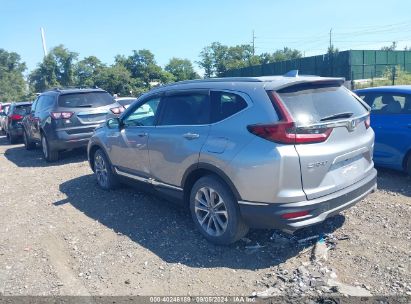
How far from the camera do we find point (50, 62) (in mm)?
59125

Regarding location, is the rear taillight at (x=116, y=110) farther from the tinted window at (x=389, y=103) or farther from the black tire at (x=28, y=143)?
the tinted window at (x=389, y=103)

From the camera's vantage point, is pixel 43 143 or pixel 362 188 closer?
pixel 362 188

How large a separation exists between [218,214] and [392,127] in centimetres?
368

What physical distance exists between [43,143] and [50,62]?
54613 mm

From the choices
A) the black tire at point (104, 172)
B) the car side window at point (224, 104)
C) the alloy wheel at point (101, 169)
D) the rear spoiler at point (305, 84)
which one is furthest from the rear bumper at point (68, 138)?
the rear spoiler at point (305, 84)

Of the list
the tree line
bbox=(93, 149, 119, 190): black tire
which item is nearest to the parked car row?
bbox=(93, 149, 119, 190): black tire

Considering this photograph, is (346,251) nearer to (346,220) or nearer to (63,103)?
(346,220)

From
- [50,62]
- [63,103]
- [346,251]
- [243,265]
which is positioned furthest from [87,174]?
[50,62]

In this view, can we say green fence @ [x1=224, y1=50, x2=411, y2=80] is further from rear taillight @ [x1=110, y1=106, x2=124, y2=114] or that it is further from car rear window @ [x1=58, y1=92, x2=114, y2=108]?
car rear window @ [x1=58, y1=92, x2=114, y2=108]

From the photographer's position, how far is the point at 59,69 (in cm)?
6075

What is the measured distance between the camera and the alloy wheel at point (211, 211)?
4102mm

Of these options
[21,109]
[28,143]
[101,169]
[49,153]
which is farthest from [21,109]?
[101,169]

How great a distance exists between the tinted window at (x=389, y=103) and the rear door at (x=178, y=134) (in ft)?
11.8

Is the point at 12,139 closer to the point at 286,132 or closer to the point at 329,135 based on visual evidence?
the point at 286,132
